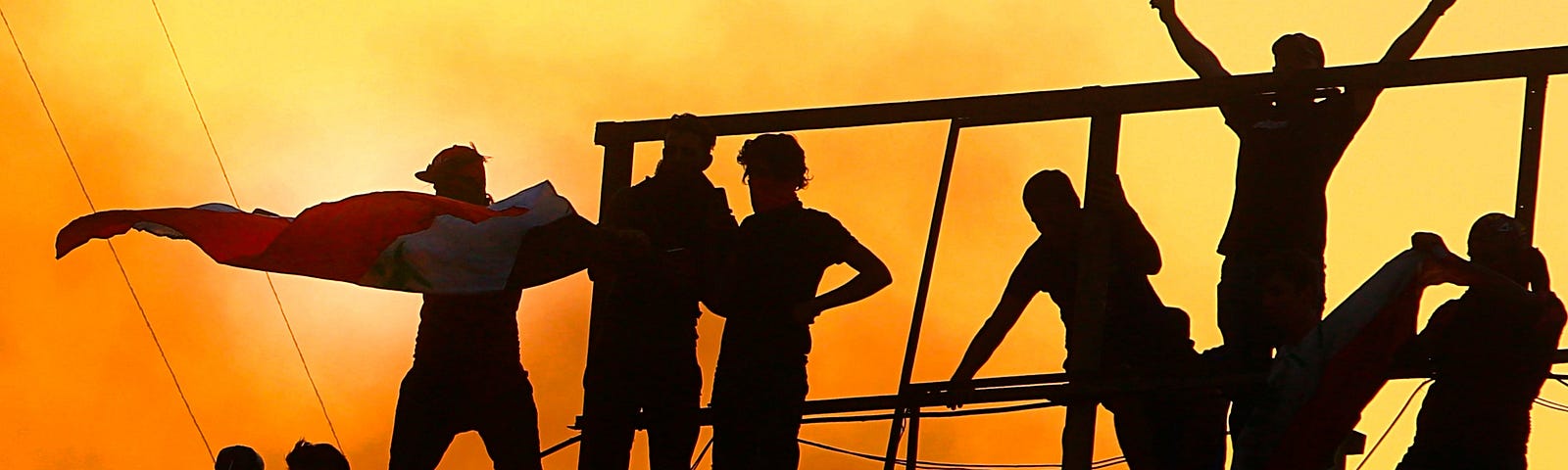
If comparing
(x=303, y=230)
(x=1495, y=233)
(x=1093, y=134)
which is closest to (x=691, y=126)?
(x=1093, y=134)

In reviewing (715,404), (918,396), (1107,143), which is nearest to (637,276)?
(715,404)

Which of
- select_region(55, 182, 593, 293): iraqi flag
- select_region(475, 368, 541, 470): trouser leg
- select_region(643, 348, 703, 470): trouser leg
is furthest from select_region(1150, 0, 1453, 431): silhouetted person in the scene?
select_region(475, 368, 541, 470): trouser leg

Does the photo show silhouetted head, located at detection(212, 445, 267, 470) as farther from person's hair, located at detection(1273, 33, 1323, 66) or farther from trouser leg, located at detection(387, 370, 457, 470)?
person's hair, located at detection(1273, 33, 1323, 66)

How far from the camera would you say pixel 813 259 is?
9875 millimetres

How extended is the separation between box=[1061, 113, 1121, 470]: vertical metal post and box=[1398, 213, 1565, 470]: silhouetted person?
1.30 metres

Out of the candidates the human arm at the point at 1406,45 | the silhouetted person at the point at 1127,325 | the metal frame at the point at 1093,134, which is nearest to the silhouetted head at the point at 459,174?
the metal frame at the point at 1093,134

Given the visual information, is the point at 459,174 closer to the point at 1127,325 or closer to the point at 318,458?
the point at 318,458

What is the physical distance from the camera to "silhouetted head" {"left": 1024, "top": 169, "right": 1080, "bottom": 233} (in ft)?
33.3

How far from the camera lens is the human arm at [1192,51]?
10.6m

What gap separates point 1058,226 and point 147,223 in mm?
4357

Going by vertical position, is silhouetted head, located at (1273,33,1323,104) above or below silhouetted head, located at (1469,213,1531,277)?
above

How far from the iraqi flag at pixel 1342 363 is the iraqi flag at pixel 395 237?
3.01 m

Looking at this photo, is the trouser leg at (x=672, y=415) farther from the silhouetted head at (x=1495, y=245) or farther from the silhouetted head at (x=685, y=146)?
the silhouetted head at (x=1495, y=245)

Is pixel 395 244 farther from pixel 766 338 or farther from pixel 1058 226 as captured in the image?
pixel 1058 226
